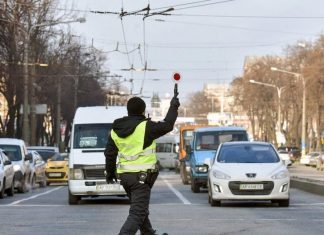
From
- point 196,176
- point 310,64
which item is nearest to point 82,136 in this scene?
point 196,176

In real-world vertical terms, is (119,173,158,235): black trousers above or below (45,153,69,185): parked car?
above

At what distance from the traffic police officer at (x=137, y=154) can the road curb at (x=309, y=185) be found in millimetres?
15677

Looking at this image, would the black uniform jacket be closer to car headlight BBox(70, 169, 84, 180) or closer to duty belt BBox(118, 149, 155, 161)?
duty belt BBox(118, 149, 155, 161)

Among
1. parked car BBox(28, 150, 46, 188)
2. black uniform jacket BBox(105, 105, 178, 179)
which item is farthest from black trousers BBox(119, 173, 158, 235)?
parked car BBox(28, 150, 46, 188)

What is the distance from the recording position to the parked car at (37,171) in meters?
33.6

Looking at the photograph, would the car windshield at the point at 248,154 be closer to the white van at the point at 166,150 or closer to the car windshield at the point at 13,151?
the car windshield at the point at 13,151

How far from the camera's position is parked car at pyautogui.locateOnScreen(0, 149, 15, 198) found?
80.6ft

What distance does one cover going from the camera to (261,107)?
326 feet

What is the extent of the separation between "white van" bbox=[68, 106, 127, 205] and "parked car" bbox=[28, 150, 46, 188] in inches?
429

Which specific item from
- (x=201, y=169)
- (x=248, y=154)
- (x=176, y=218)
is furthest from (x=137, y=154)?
(x=201, y=169)

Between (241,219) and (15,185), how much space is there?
15.0 metres

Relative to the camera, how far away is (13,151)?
3098cm

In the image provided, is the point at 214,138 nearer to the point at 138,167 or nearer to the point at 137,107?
the point at 137,107

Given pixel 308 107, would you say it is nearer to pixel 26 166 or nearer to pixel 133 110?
pixel 26 166
